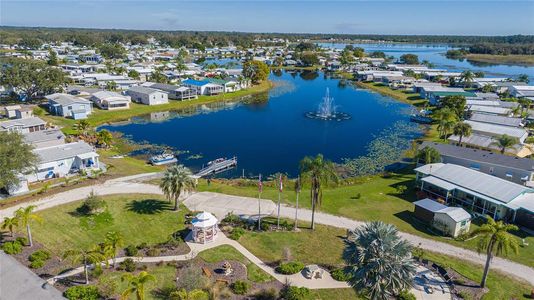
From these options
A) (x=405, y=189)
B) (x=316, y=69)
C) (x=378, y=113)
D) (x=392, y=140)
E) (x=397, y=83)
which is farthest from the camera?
(x=316, y=69)

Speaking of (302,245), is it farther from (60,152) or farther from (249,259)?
(60,152)

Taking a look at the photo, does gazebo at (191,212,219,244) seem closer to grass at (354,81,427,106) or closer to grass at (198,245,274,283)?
grass at (198,245,274,283)

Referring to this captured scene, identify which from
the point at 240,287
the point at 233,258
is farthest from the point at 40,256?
the point at 240,287

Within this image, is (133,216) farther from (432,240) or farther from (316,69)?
(316,69)

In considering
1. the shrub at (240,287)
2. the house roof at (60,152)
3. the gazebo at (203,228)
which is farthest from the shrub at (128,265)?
the house roof at (60,152)

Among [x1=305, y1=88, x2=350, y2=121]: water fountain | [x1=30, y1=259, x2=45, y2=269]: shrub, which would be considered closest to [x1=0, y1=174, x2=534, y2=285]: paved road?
[x1=30, y1=259, x2=45, y2=269]: shrub

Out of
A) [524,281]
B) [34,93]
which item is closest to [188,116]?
[34,93]

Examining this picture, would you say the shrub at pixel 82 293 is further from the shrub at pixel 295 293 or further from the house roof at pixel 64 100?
the house roof at pixel 64 100
